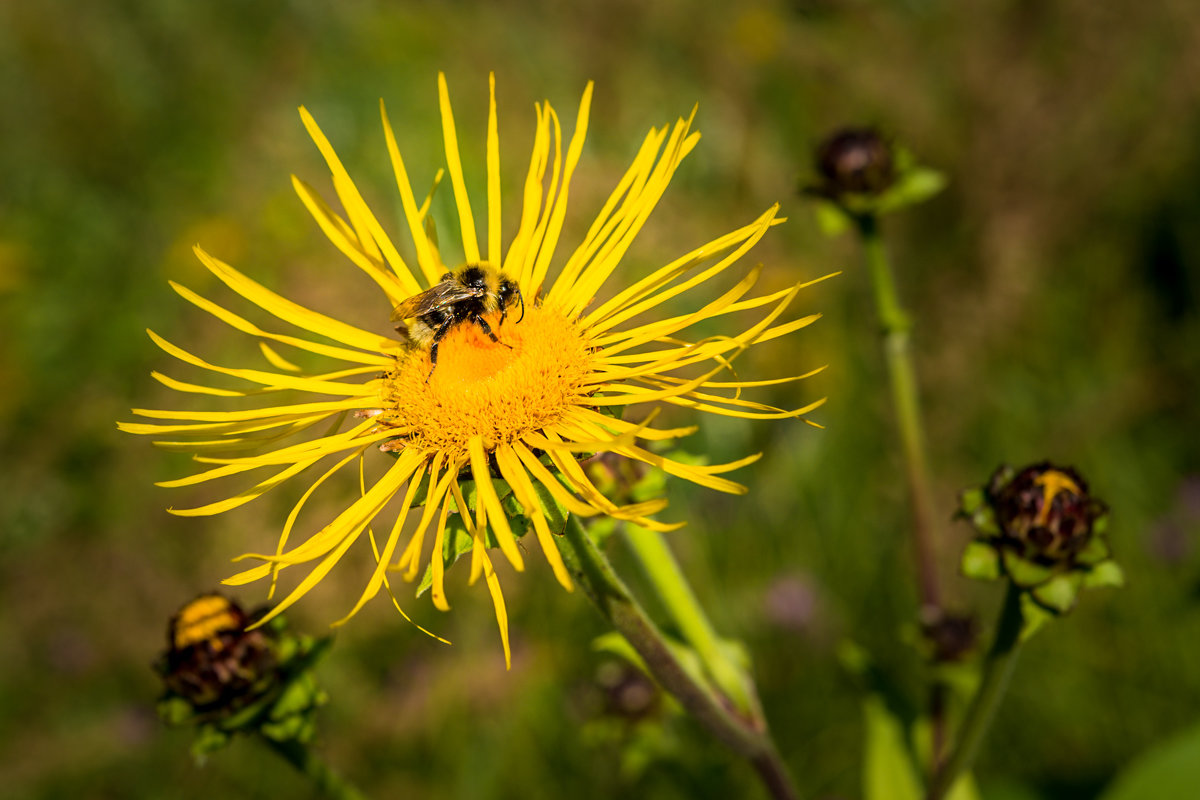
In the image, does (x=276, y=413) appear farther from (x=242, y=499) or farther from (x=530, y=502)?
(x=530, y=502)

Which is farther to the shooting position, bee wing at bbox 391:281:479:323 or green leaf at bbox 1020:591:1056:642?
bee wing at bbox 391:281:479:323

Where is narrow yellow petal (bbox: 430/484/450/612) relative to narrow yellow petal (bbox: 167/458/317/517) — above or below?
below

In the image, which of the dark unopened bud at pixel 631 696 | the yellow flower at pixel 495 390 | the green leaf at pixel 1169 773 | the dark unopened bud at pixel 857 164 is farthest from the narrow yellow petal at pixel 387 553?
the green leaf at pixel 1169 773

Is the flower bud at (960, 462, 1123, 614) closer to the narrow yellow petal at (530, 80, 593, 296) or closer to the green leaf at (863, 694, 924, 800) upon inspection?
the green leaf at (863, 694, 924, 800)

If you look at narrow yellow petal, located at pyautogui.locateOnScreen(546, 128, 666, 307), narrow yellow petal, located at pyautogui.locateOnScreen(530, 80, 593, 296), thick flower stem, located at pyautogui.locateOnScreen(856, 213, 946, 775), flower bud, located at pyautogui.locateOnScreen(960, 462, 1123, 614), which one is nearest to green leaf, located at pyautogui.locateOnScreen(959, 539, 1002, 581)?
flower bud, located at pyautogui.locateOnScreen(960, 462, 1123, 614)

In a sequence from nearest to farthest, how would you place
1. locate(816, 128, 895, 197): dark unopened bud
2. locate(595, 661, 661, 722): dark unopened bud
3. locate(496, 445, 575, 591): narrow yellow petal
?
1. locate(496, 445, 575, 591): narrow yellow petal
2. locate(816, 128, 895, 197): dark unopened bud
3. locate(595, 661, 661, 722): dark unopened bud

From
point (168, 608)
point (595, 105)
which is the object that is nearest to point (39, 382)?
point (168, 608)

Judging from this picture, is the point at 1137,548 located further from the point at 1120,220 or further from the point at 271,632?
the point at 271,632
